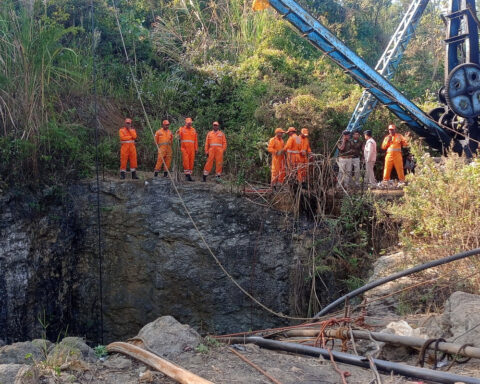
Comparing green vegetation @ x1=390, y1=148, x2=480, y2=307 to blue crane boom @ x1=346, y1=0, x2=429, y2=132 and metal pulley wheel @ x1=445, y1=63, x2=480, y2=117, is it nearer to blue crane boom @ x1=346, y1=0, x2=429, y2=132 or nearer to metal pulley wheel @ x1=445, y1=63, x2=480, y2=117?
metal pulley wheel @ x1=445, y1=63, x2=480, y2=117

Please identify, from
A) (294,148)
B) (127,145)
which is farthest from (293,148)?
(127,145)

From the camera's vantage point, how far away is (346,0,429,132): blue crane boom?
13492mm

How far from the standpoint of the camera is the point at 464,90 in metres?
12.0

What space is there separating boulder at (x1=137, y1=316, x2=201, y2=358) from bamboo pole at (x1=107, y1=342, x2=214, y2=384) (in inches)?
9.1

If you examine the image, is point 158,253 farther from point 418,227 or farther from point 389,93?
point 389,93

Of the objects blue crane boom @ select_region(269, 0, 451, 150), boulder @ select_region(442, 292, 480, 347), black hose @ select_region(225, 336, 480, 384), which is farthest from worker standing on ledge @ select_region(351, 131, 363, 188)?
black hose @ select_region(225, 336, 480, 384)

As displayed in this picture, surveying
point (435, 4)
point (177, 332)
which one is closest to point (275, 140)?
point (177, 332)

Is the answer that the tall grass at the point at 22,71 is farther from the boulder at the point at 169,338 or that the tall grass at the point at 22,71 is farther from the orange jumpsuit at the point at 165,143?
the boulder at the point at 169,338

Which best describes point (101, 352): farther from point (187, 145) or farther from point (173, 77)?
point (173, 77)

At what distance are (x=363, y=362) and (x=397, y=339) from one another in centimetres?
51

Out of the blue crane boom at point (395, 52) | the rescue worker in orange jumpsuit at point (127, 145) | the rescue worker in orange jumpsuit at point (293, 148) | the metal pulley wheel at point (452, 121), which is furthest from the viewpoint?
the blue crane boom at point (395, 52)

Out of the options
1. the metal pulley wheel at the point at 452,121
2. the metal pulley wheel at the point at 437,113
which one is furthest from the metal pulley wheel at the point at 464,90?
the metal pulley wheel at the point at 437,113

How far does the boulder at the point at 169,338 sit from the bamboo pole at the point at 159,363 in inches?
9.1

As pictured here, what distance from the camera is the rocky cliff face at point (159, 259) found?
11.5m
